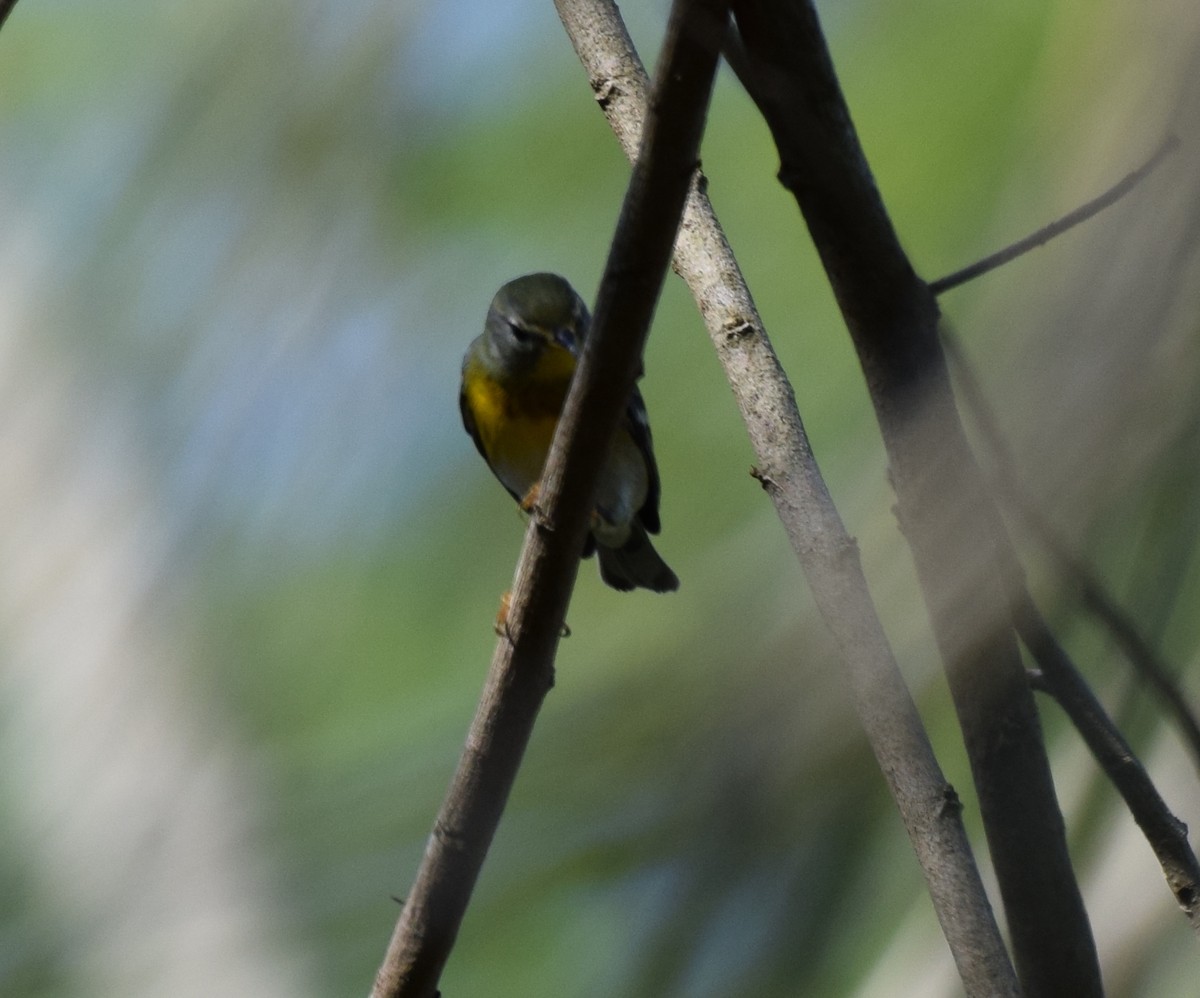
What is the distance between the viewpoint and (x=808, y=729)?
1056 millimetres

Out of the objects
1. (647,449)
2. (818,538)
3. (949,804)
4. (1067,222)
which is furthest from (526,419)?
(1067,222)

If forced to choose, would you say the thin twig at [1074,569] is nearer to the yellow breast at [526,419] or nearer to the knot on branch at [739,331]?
the knot on branch at [739,331]

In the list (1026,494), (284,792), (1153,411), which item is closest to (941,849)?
(1026,494)

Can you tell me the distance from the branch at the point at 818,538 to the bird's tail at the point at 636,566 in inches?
34.4

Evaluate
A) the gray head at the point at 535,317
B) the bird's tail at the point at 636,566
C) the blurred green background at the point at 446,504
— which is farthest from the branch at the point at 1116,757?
the gray head at the point at 535,317

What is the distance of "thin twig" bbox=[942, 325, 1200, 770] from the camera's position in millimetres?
725

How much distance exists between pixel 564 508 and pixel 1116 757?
59 cm

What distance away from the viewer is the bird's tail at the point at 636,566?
282 centimetres

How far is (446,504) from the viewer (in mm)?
3127

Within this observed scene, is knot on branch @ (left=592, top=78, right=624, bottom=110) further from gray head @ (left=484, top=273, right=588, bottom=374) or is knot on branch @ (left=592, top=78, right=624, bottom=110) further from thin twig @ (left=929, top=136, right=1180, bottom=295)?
thin twig @ (left=929, top=136, right=1180, bottom=295)

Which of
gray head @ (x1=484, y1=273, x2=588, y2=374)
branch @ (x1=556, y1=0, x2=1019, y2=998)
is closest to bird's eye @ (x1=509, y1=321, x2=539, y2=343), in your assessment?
gray head @ (x1=484, y1=273, x2=588, y2=374)

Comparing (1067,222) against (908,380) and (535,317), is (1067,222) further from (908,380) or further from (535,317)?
(535,317)

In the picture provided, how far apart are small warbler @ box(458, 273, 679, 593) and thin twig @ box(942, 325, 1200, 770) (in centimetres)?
209

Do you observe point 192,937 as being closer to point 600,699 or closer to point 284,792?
point 284,792
